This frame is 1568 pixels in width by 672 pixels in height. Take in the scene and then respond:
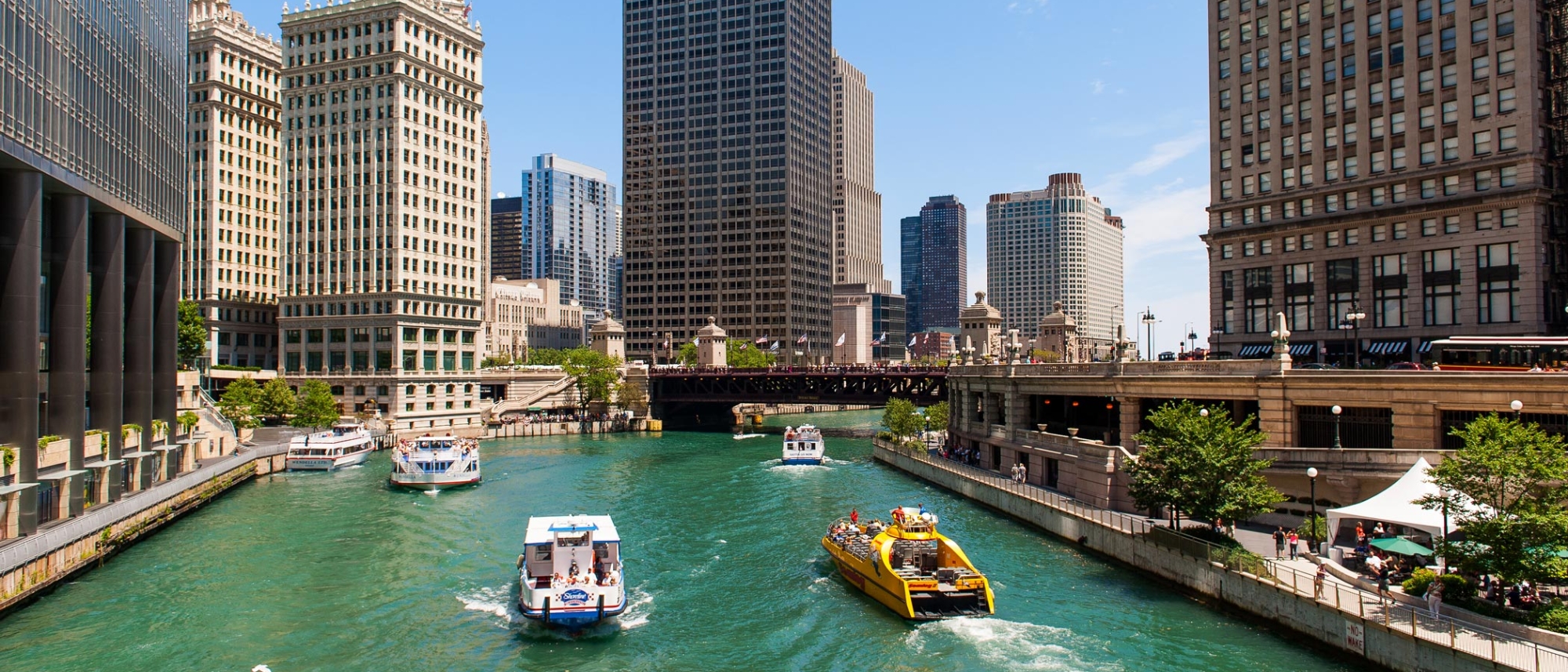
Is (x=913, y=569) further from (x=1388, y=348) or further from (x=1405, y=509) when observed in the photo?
(x=1388, y=348)

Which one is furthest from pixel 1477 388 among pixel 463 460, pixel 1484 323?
pixel 463 460

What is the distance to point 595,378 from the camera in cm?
15375

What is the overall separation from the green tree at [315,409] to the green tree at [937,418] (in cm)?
6740

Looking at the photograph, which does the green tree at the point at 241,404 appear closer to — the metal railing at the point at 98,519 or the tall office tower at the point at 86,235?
the metal railing at the point at 98,519

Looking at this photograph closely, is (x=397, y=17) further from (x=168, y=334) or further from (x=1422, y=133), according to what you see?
(x=1422, y=133)

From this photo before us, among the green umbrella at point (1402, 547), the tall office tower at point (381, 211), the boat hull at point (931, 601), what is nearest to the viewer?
the green umbrella at point (1402, 547)

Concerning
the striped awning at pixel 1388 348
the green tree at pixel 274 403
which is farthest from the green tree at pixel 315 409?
the striped awning at pixel 1388 348

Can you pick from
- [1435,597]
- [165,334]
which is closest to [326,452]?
[165,334]

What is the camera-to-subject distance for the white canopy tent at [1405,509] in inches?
1505

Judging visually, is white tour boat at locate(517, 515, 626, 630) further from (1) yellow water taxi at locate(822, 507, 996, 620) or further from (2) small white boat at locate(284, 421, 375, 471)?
(2) small white boat at locate(284, 421, 375, 471)

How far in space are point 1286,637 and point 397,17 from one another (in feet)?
430

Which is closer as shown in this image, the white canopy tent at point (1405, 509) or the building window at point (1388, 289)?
the white canopy tent at point (1405, 509)

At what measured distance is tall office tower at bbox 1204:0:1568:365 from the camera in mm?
71438

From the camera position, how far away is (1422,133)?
76062 mm
